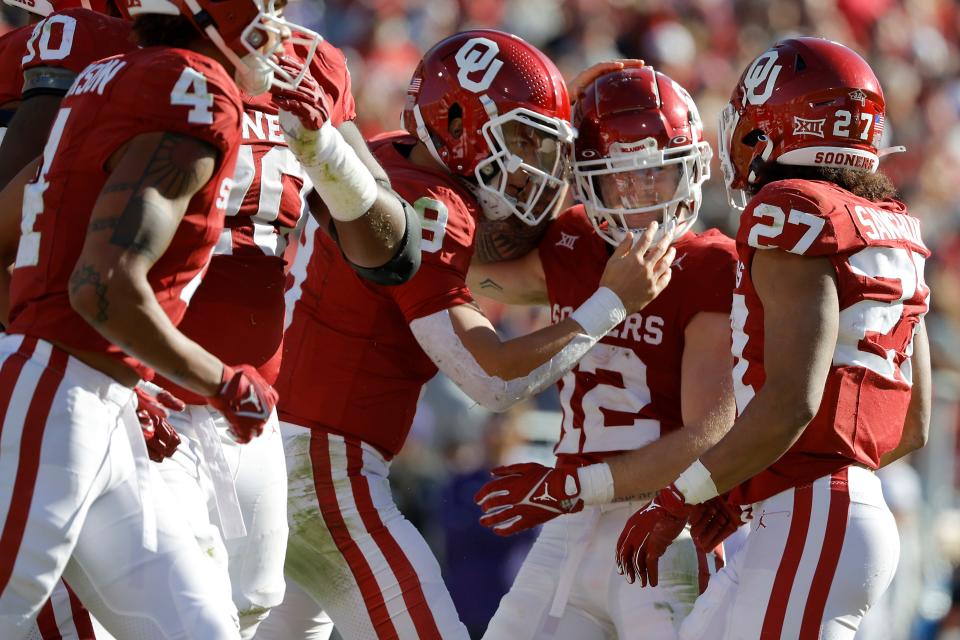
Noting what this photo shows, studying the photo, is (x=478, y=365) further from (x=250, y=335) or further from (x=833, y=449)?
(x=833, y=449)

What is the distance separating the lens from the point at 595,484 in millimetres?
4051

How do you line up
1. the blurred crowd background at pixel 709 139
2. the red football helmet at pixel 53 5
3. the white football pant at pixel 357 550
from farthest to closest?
1. the blurred crowd background at pixel 709 139
2. the red football helmet at pixel 53 5
3. the white football pant at pixel 357 550

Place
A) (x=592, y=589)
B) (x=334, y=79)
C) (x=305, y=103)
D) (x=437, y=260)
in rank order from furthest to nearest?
(x=592, y=589), (x=437, y=260), (x=334, y=79), (x=305, y=103)

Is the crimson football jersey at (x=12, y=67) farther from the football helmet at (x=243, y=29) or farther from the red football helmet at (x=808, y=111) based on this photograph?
the red football helmet at (x=808, y=111)

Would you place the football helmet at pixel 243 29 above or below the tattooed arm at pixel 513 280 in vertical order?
above

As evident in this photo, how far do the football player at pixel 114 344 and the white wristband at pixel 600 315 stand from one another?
3.90 ft

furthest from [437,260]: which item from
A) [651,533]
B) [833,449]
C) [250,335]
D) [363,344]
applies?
[833,449]

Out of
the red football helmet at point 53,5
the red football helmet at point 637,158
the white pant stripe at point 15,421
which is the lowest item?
the white pant stripe at point 15,421

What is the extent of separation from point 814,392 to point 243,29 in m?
1.59

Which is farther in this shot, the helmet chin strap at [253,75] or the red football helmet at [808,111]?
the red football helmet at [808,111]

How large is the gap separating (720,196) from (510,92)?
19.1 feet

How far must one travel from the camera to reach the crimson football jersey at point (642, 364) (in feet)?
13.8

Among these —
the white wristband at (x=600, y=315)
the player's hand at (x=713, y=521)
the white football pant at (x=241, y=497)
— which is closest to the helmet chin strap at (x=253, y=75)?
the white football pant at (x=241, y=497)

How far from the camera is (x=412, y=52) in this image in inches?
393
